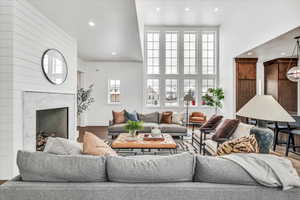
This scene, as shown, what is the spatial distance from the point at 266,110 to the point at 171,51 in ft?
25.1

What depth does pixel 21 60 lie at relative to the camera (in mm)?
3139

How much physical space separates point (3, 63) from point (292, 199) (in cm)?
365

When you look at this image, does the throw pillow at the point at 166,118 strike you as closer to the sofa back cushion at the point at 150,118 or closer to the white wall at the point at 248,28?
the sofa back cushion at the point at 150,118

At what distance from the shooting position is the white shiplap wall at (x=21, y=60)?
2932 millimetres

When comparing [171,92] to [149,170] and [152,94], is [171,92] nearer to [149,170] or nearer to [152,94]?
[152,94]

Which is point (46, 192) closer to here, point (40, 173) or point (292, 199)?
point (40, 173)

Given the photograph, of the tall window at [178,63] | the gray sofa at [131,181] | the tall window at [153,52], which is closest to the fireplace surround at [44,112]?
the gray sofa at [131,181]

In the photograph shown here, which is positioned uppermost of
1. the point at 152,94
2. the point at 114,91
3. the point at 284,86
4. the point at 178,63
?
the point at 178,63

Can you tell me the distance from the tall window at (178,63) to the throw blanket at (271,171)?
25.4 feet

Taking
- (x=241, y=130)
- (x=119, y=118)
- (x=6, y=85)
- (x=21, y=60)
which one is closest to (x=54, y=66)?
(x=21, y=60)

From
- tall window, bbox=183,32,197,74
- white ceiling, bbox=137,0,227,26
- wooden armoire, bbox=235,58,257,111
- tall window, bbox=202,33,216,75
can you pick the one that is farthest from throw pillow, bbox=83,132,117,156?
tall window, bbox=202,33,216,75

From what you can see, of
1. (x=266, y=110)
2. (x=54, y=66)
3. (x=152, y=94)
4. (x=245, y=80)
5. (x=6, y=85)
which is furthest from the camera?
(x=152, y=94)

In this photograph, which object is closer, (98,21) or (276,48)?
(98,21)

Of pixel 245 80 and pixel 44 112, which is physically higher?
pixel 245 80
